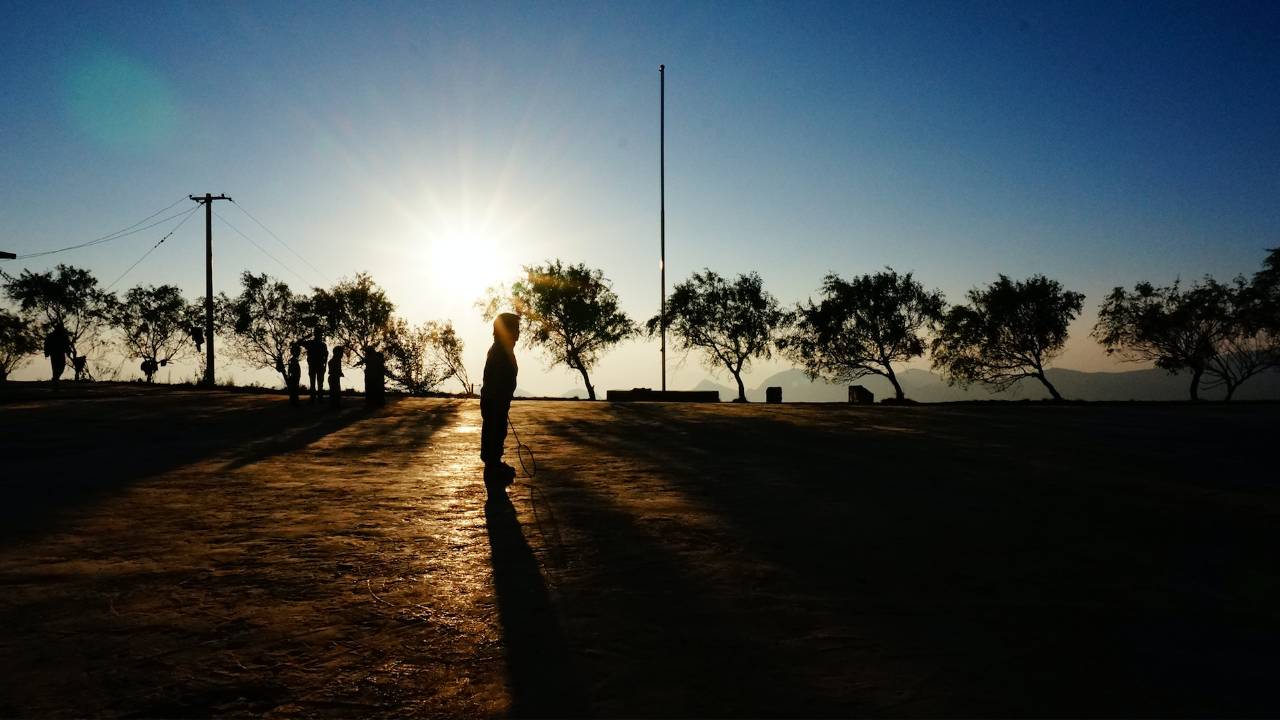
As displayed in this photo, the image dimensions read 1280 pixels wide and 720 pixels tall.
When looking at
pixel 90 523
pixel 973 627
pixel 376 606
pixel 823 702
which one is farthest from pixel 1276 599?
pixel 90 523

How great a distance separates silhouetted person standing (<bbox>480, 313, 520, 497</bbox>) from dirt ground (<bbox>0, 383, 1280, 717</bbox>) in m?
0.53

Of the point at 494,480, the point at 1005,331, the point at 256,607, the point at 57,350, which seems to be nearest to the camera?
the point at 256,607

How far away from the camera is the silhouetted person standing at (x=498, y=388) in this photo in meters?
7.76

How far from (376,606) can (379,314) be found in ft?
173

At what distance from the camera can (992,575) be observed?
3.93m

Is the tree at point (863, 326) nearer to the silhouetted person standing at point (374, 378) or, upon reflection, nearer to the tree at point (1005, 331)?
the tree at point (1005, 331)

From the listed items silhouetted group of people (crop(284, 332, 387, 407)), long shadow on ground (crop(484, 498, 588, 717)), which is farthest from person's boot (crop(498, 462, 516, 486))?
silhouetted group of people (crop(284, 332, 387, 407))

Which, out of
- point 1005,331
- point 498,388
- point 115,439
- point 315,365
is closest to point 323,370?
point 315,365

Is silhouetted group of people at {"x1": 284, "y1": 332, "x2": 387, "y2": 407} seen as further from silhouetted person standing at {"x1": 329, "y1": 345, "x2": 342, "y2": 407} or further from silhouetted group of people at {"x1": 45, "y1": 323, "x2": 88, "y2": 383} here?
silhouetted group of people at {"x1": 45, "y1": 323, "x2": 88, "y2": 383}

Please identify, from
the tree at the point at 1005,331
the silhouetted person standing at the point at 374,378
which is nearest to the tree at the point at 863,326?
the tree at the point at 1005,331

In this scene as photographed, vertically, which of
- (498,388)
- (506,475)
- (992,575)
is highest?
(498,388)

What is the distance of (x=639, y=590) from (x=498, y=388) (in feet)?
15.7

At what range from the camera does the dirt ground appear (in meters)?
2.50

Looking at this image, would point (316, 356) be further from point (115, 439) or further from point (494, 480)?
point (494, 480)
